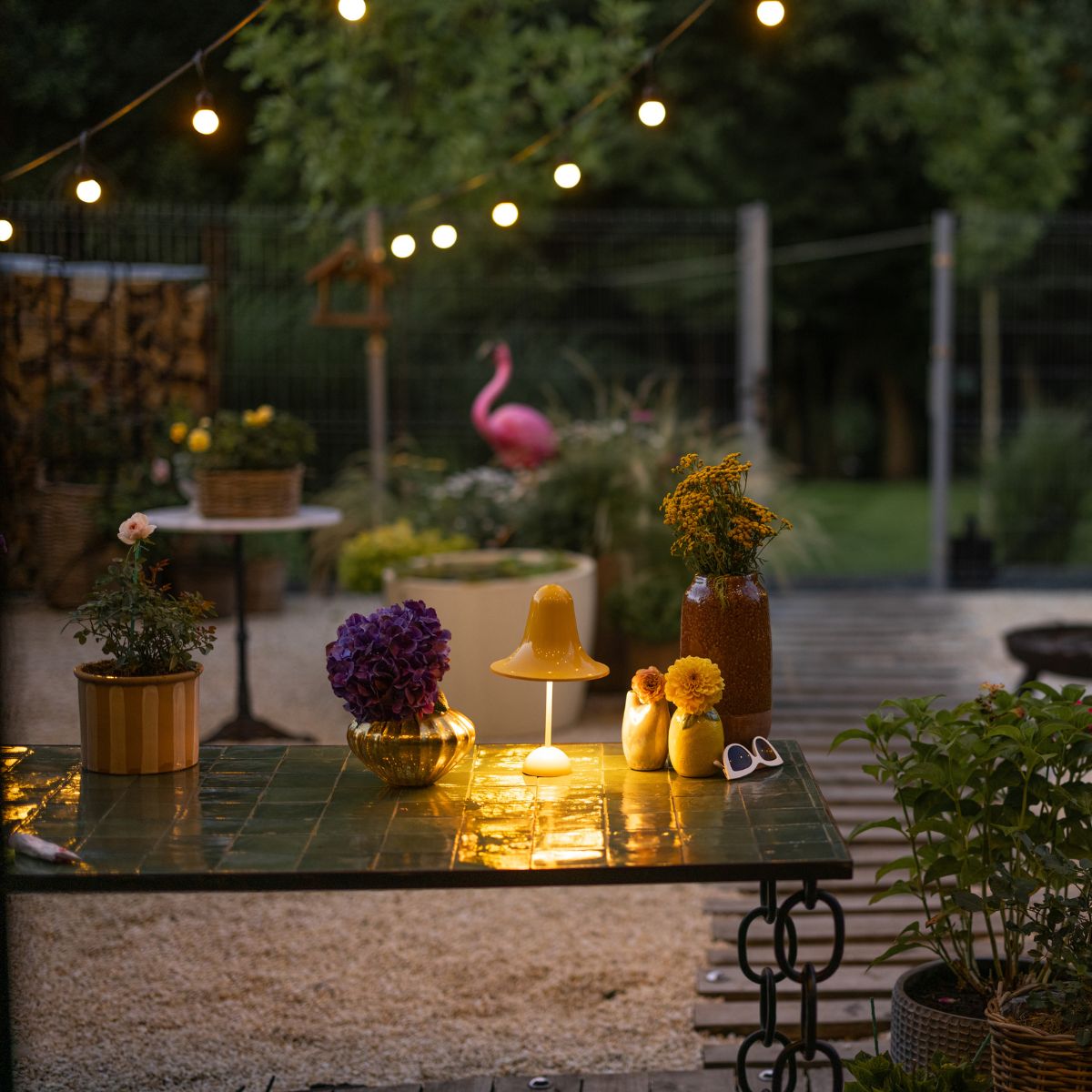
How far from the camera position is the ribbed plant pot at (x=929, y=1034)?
111 inches

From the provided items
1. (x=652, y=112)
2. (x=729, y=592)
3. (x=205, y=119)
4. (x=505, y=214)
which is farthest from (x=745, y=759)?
(x=505, y=214)

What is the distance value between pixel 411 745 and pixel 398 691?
10 cm

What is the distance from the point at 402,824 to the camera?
241 centimetres

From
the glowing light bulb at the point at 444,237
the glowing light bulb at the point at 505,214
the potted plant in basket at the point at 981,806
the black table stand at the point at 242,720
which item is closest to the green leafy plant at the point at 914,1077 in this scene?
the potted plant in basket at the point at 981,806

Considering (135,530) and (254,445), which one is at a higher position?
(254,445)

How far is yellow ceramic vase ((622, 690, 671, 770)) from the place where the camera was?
2.63 m

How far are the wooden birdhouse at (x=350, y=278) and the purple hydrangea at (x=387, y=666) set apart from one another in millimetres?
4565

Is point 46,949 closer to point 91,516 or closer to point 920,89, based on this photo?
point 91,516

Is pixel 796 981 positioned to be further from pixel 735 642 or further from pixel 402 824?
pixel 402 824

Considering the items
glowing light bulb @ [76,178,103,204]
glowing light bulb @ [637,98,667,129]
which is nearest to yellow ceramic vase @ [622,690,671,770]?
glowing light bulb @ [637,98,667,129]

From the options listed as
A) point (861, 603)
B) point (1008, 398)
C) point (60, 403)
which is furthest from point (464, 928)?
point (1008, 398)

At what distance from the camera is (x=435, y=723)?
256 cm

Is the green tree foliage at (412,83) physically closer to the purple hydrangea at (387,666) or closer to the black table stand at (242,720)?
the black table stand at (242,720)

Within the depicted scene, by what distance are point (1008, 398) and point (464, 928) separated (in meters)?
11.6
